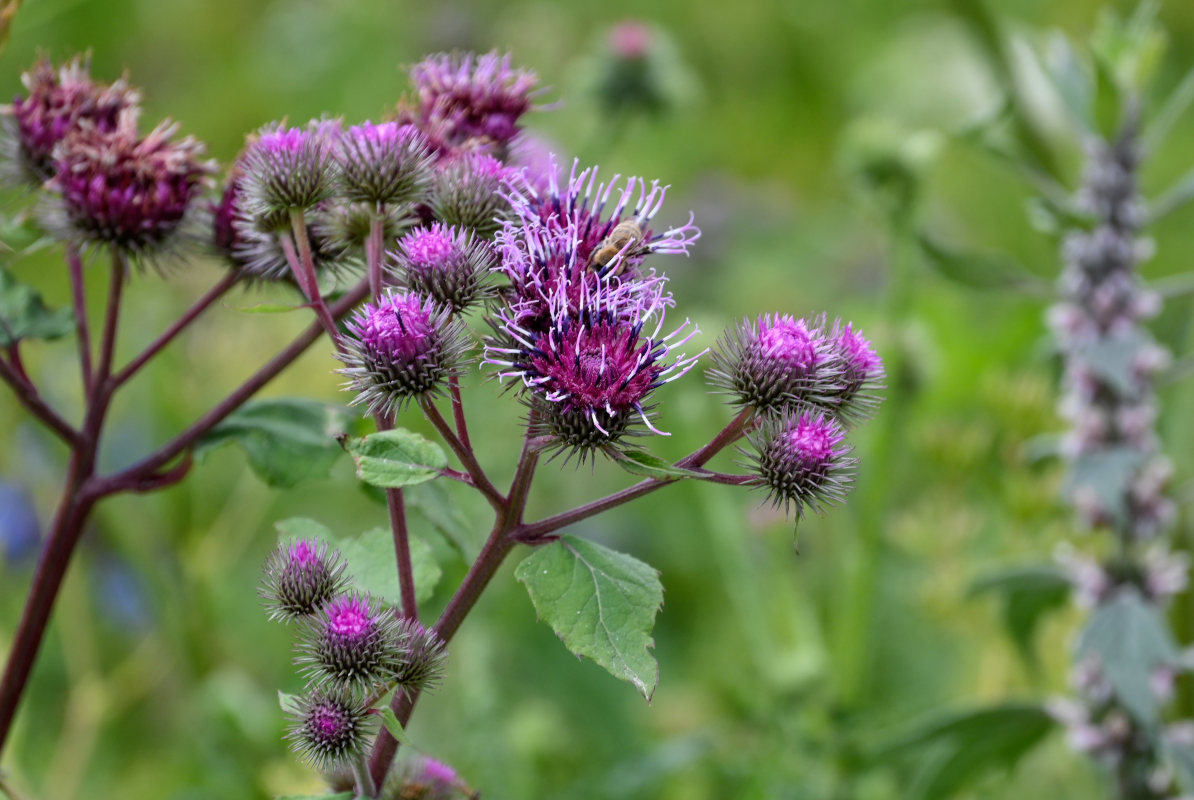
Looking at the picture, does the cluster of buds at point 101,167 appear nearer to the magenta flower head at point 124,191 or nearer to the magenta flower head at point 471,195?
the magenta flower head at point 124,191

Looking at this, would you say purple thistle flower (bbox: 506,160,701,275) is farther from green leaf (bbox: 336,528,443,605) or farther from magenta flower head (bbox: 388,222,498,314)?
green leaf (bbox: 336,528,443,605)

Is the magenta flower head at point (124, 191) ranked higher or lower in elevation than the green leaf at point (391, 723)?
higher

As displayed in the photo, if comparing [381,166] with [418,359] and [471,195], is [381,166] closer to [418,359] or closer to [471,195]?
[471,195]

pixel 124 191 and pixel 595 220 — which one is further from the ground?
pixel 124 191

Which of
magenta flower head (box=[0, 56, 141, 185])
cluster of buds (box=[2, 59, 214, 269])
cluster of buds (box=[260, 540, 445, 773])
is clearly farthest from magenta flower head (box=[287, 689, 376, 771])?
magenta flower head (box=[0, 56, 141, 185])

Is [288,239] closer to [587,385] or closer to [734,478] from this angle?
[587,385]

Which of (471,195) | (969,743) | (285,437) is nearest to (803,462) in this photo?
(471,195)

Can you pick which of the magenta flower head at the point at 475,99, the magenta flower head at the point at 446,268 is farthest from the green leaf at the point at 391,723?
the magenta flower head at the point at 475,99
